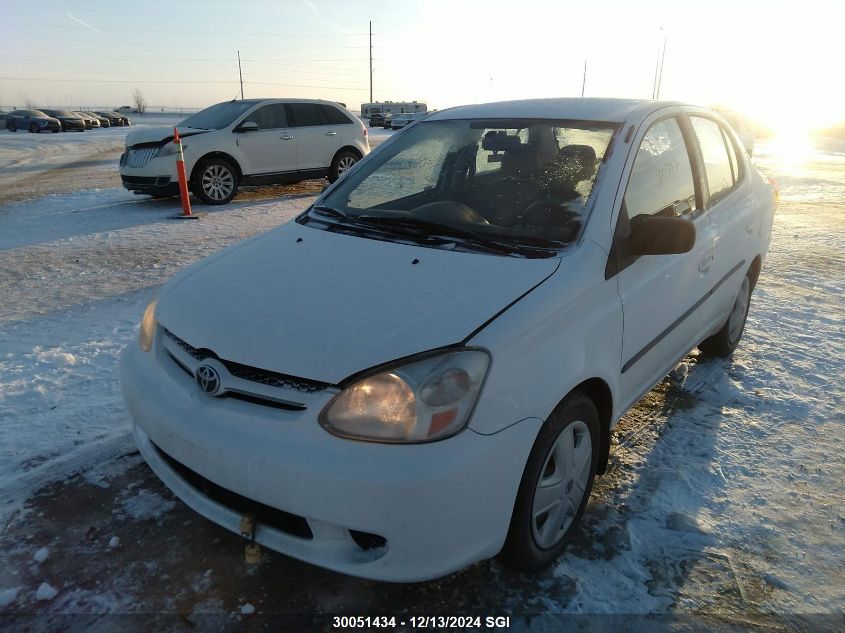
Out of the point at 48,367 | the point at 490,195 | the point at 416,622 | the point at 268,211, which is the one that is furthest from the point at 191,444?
the point at 268,211

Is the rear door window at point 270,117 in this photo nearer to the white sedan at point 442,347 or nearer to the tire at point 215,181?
the tire at point 215,181

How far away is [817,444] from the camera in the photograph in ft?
10.1

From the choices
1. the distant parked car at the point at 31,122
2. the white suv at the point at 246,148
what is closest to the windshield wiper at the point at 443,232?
the white suv at the point at 246,148

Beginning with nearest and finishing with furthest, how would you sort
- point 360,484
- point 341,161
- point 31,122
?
point 360,484, point 341,161, point 31,122

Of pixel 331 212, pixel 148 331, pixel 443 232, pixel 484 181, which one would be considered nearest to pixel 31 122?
pixel 331 212

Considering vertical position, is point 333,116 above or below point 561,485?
above

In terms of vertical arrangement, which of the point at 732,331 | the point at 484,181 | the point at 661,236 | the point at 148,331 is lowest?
the point at 732,331

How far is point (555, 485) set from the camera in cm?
216

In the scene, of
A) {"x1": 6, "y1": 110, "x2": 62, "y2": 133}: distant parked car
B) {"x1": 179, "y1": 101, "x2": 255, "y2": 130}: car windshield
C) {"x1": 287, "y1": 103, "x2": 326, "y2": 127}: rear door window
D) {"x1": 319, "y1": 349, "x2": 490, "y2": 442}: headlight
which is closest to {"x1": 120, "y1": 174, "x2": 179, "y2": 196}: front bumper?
{"x1": 179, "y1": 101, "x2": 255, "y2": 130}: car windshield

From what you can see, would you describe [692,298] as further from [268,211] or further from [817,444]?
[268,211]

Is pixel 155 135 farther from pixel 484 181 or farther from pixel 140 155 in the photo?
pixel 484 181

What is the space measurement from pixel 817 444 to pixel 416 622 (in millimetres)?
2321

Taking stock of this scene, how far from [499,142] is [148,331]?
1.88m

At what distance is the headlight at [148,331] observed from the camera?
7.91 feet
